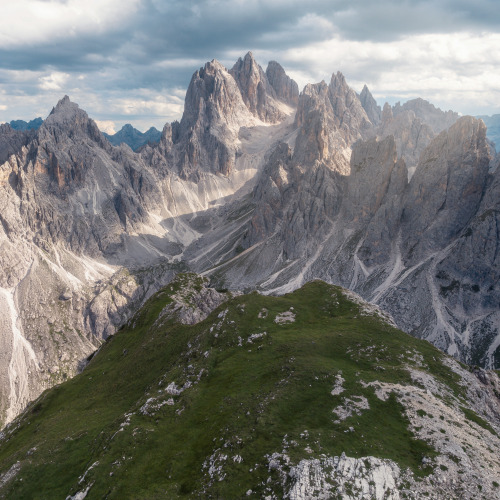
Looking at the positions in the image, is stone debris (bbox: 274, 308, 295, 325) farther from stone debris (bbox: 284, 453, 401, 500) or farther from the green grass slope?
stone debris (bbox: 284, 453, 401, 500)

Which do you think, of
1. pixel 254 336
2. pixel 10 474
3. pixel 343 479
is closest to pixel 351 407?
pixel 343 479

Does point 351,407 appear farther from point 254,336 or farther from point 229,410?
point 254,336

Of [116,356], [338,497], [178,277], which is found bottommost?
[116,356]

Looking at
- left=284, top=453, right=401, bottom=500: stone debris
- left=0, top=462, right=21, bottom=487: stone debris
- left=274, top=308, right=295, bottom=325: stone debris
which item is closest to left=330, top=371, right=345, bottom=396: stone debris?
left=284, top=453, right=401, bottom=500: stone debris

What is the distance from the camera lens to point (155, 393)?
48.4m

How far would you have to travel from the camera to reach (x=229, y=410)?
1622 inches

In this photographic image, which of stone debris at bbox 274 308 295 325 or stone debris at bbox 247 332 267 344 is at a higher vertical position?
stone debris at bbox 247 332 267 344

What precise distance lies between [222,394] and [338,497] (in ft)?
62.3

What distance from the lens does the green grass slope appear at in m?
33.7

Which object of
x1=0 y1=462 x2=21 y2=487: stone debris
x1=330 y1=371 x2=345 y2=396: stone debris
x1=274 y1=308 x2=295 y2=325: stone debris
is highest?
x1=330 y1=371 x2=345 y2=396: stone debris

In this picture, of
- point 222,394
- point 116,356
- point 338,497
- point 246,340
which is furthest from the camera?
point 116,356

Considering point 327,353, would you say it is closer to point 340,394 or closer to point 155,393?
point 340,394

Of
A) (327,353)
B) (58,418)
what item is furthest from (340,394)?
(58,418)

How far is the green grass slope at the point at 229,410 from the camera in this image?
33656 mm
